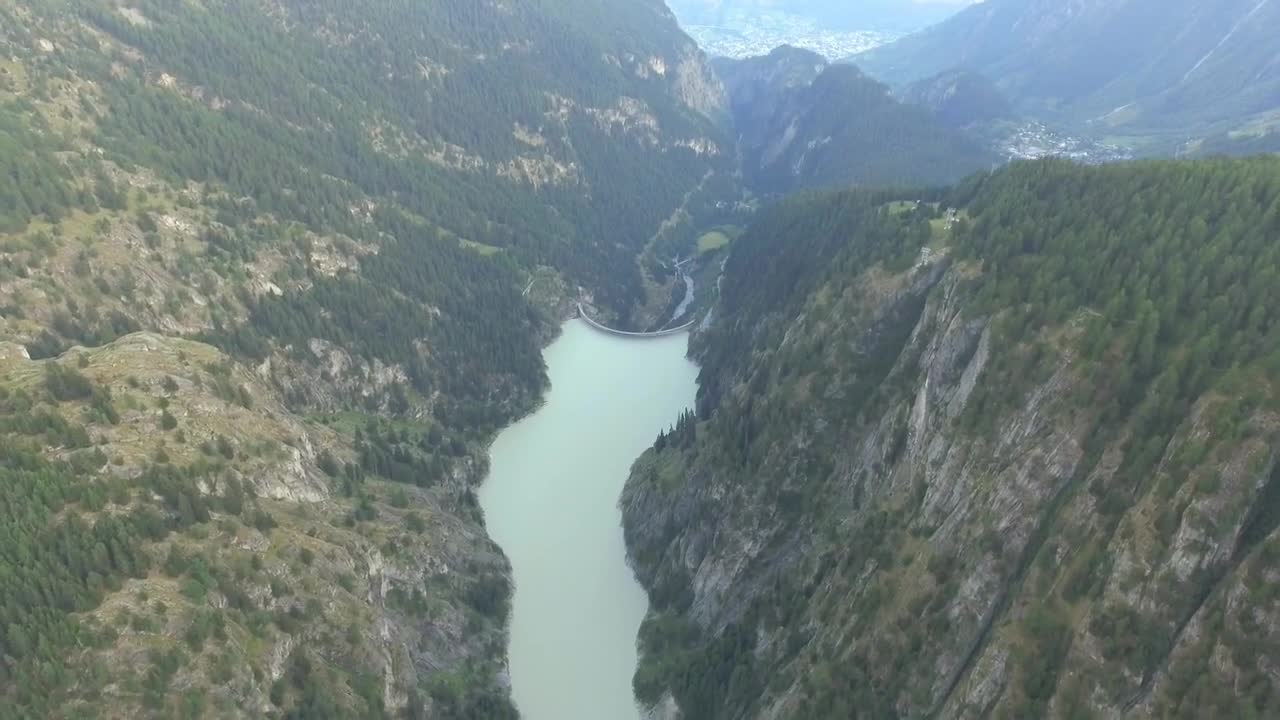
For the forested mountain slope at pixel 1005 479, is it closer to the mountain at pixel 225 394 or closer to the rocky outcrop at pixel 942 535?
the rocky outcrop at pixel 942 535

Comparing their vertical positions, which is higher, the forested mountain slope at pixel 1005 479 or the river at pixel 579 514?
the forested mountain slope at pixel 1005 479

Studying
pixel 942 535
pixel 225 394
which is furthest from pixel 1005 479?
pixel 225 394

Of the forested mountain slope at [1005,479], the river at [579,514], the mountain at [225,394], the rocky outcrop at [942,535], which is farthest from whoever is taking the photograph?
the river at [579,514]

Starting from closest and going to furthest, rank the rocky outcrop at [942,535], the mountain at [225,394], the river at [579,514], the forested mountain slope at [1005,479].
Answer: the rocky outcrop at [942,535], the forested mountain slope at [1005,479], the mountain at [225,394], the river at [579,514]

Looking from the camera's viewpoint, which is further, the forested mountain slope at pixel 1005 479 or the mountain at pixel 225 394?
the mountain at pixel 225 394

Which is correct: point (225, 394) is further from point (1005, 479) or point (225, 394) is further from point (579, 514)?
point (1005, 479)

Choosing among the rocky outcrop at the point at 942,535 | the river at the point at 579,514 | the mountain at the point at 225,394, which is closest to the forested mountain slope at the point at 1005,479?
the rocky outcrop at the point at 942,535
